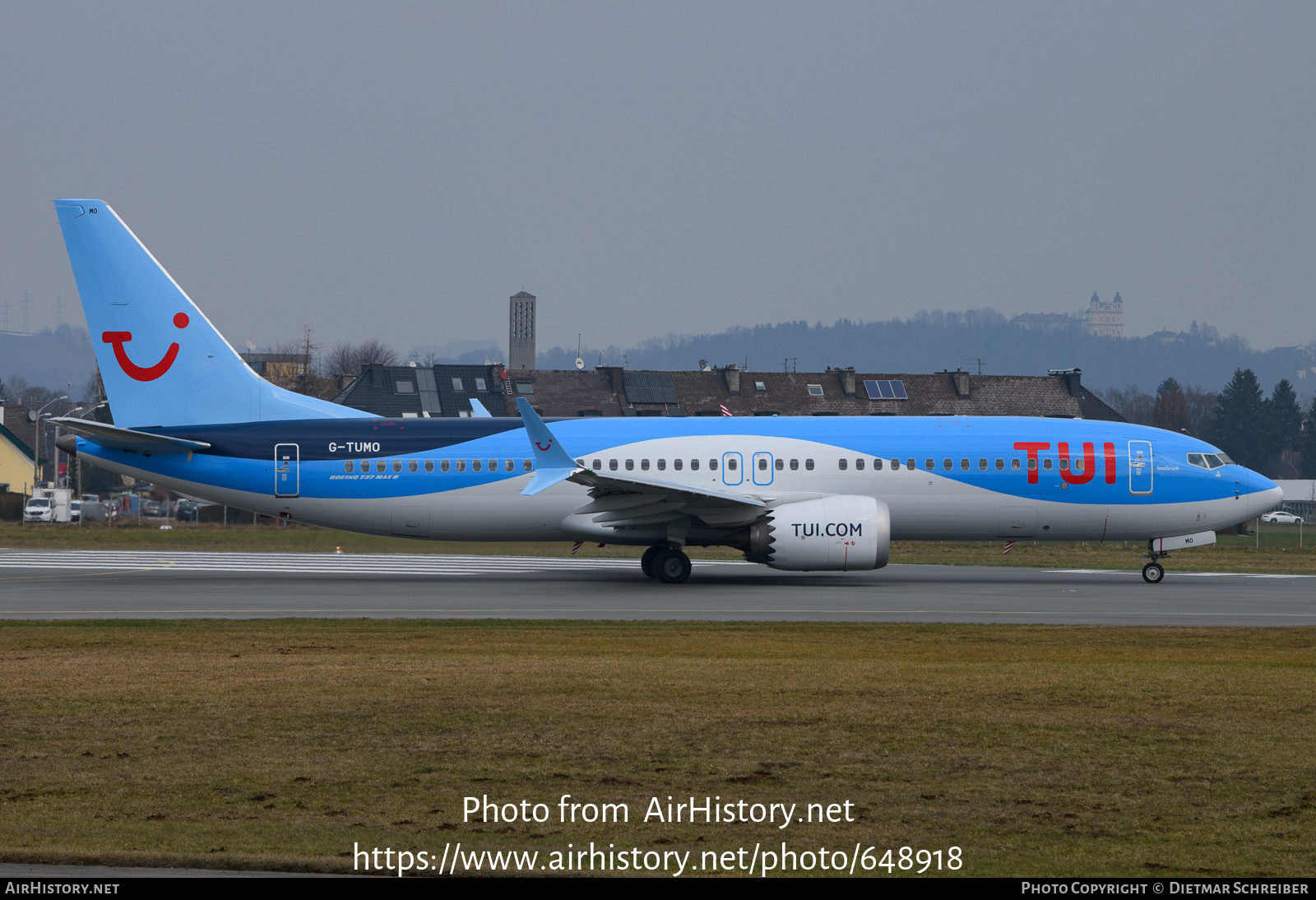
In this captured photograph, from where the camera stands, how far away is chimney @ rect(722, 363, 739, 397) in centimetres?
8147

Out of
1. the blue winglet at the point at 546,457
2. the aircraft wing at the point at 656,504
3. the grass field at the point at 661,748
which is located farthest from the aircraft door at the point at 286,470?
the grass field at the point at 661,748

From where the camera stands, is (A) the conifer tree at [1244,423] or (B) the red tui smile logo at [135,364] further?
(A) the conifer tree at [1244,423]

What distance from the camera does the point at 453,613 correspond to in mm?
20391

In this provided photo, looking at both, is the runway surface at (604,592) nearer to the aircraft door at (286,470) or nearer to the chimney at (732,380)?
the aircraft door at (286,470)

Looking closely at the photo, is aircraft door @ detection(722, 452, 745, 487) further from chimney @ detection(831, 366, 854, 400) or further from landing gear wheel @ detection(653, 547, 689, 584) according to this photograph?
chimney @ detection(831, 366, 854, 400)

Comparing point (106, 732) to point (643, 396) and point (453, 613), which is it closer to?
point (453, 613)

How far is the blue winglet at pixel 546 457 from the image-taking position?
24469mm

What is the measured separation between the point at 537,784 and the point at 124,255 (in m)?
22.9

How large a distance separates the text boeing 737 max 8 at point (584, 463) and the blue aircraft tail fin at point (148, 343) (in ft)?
0.12

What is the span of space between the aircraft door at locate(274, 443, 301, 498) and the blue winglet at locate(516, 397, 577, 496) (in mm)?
5881

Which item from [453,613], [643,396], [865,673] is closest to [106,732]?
[865,673]

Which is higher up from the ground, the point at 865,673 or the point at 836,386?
the point at 836,386

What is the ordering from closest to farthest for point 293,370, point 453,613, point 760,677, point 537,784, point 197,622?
point 537,784 < point 760,677 < point 197,622 < point 453,613 < point 293,370

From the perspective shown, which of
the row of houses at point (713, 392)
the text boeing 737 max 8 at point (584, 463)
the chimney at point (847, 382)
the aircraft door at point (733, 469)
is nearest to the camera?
the text boeing 737 max 8 at point (584, 463)
